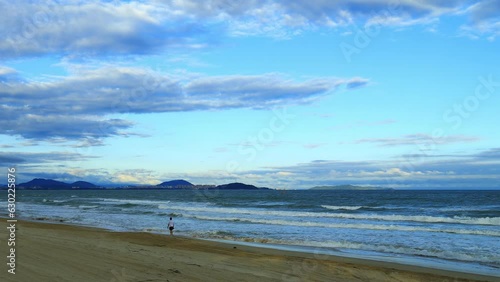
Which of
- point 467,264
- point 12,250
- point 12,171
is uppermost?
point 12,171

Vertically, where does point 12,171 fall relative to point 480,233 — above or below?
above

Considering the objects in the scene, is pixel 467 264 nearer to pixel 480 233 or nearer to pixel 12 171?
pixel 480 233

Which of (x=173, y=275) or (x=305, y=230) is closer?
(x=173, y=275)

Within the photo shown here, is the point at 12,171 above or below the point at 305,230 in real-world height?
above

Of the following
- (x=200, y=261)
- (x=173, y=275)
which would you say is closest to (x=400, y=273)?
(x=200, y=261)

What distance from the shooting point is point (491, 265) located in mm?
14805

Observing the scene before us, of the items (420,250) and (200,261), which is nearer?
(200,261)

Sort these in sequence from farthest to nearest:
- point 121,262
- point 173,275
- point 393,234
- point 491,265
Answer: point 393,234, point 491,265, point 121,262, point 173,275

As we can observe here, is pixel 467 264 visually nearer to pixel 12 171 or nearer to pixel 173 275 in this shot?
pixel 173 275

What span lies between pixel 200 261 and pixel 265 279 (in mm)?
3241

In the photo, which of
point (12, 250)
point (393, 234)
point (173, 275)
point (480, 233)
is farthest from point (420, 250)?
point (12, 250)

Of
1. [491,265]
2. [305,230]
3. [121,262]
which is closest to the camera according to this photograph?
[121,262]

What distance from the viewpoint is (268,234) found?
24.5 m

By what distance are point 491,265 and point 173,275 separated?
35.9 feet
